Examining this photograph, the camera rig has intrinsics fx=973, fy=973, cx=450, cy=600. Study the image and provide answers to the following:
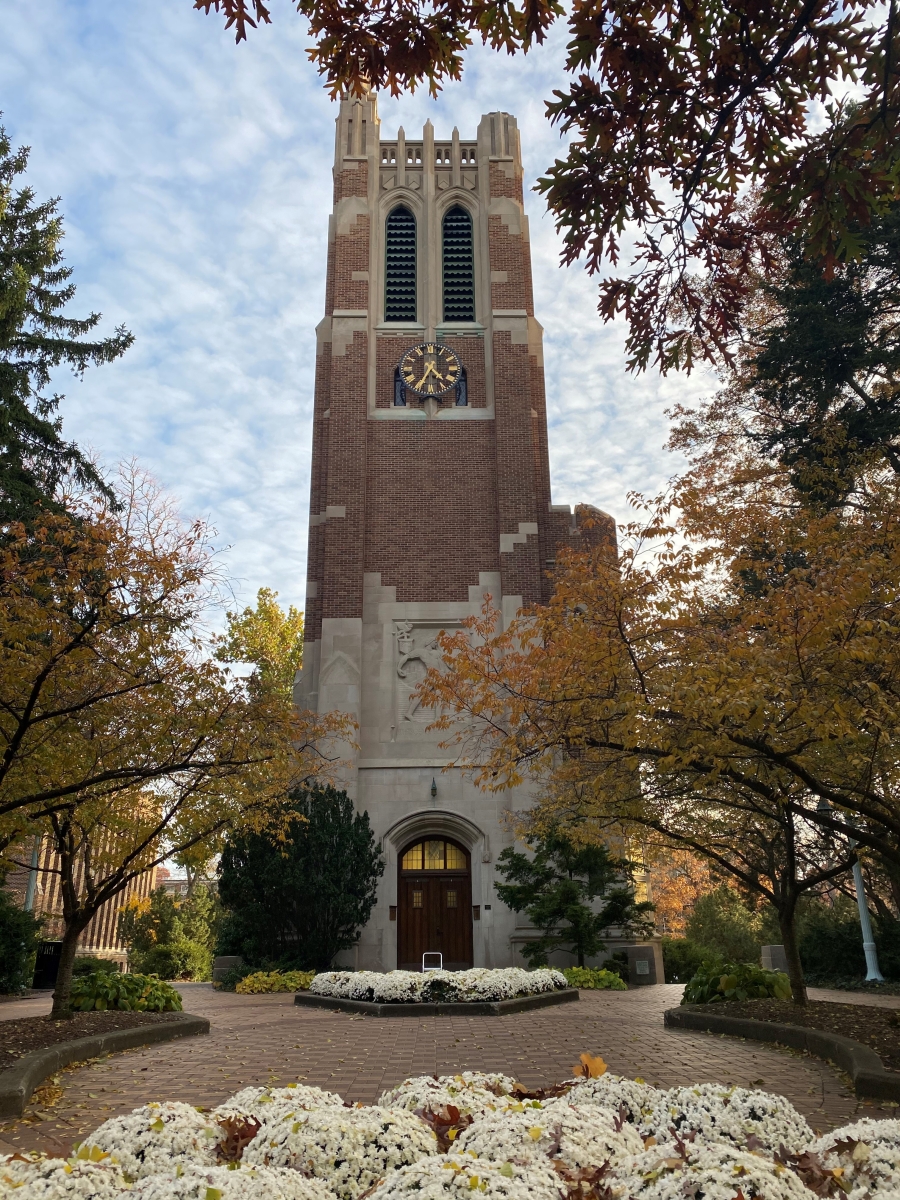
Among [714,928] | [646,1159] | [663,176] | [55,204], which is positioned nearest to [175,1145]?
[646,1159]

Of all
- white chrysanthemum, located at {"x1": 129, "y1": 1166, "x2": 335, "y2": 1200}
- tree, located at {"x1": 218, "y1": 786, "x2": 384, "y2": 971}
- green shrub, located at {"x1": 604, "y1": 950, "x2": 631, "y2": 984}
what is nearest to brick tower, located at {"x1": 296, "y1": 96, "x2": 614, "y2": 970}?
tree, located at {"x1": 218, "y1": 786, "x2": 384, "y2": 971}

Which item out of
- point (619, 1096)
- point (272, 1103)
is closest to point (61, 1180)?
point (272, 1103)

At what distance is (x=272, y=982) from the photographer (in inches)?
849

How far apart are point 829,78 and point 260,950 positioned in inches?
877

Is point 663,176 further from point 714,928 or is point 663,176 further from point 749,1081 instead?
point 714,928

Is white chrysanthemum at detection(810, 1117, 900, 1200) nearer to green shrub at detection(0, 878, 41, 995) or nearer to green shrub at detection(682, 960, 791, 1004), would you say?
green shrub at detection(682, 960, 791, 1004)

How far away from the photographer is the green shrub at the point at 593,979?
21.4 m

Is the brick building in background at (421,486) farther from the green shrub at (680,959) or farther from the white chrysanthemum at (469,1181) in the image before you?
the white chrysanthemum at (469,1181)

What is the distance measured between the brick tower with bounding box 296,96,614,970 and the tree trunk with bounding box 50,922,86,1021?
12318 millimetres

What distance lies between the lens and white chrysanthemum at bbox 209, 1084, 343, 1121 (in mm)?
Result: 4191

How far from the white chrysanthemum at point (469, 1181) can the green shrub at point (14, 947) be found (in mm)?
19451

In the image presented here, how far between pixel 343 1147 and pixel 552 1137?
80cm

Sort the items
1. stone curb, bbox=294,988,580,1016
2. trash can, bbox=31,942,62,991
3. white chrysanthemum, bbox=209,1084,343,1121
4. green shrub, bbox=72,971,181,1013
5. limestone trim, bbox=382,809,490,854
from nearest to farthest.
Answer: white chrysanthemum, bbox=209,1084,343,1121
green shrub, bbox=72,971,181,1013
stone curb, bbox=294,988,580,1016
trash can, bbox=31,942,62,991
limestone trim, bbox=382,809,490,854

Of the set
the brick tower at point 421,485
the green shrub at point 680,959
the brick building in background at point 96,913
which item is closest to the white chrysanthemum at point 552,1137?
the brick tower at point 421,485
